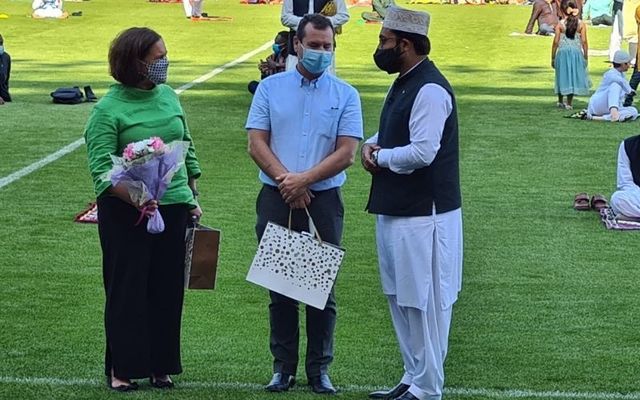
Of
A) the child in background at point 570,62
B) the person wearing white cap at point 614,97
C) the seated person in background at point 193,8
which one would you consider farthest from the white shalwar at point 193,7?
the person wearing white cap at point 614,97

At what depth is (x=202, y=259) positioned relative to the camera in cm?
750

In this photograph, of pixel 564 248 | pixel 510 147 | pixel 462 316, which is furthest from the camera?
pixel 510 147

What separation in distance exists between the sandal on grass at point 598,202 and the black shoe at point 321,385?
256 inches

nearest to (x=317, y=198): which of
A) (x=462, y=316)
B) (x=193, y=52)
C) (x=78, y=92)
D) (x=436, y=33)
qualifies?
(x=462, y=316)

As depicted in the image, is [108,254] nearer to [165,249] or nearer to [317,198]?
[165,249]

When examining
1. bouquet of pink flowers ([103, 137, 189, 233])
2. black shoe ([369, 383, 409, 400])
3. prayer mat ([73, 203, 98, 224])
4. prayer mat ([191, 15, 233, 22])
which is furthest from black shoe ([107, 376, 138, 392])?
prayer mat ([191, 15, 233, 22])

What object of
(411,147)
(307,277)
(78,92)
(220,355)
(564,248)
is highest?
(411,147)

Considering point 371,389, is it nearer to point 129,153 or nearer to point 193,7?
point 129,153

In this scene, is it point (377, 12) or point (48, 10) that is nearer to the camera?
point (377, 12)

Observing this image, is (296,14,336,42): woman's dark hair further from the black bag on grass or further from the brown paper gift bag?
the black bag on grass

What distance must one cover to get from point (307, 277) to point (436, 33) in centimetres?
3036

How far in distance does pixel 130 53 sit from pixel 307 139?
1.04 meters

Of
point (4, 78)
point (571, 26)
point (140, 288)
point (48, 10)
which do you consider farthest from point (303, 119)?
point (48, 10)

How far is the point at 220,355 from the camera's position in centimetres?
848
